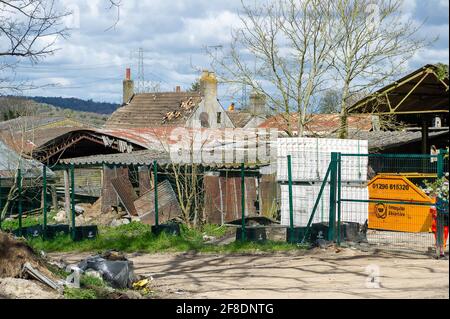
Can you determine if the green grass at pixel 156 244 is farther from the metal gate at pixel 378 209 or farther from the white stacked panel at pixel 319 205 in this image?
the white stacked panel at pixel 319 205

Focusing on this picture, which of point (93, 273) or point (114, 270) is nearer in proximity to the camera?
point (93, 273)

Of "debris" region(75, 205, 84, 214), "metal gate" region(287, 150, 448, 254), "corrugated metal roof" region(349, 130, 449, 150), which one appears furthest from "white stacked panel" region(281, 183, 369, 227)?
"debris" region(75, 205, 84, 214)

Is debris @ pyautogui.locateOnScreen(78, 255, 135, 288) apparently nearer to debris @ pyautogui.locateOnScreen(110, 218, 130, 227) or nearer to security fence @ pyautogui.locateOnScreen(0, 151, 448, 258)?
security fence @ pyautogui.locateOnScreen(0, 151, 448, 258)

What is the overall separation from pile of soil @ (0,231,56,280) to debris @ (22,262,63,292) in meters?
0.12

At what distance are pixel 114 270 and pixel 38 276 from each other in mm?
1498

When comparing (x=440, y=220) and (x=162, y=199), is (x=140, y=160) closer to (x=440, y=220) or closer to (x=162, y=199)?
(x=162, y=199)

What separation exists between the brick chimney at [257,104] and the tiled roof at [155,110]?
59.2ft

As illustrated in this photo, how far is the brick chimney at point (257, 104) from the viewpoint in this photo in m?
24.0

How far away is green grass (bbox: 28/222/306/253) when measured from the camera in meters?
15.9

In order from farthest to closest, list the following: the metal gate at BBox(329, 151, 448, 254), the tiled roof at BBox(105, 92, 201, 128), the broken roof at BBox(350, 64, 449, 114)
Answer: the tiled roof at BBox(105, 92, 201, 128), the broken roof at BBox(350, 64, 449, 114), the metal gate at BBox(329, 151, 448, 254)

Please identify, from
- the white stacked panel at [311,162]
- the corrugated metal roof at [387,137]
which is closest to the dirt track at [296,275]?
the white stacked panel at [311,162]

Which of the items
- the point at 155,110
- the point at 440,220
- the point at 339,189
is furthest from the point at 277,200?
the point at 155,110

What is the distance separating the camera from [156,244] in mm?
16969
